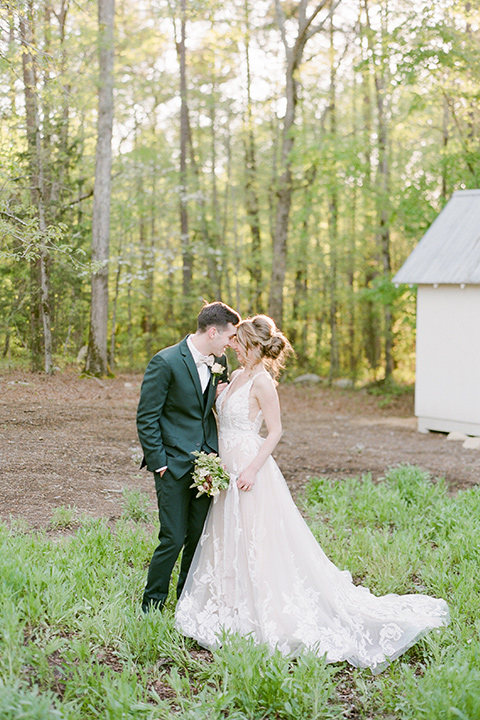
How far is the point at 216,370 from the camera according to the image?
14.2 ft

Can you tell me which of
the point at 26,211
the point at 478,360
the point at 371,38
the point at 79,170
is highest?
the point at 371,38

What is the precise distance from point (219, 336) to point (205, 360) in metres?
0.19

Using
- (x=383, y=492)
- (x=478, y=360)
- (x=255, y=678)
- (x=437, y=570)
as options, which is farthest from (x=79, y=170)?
(x=255, y=678)

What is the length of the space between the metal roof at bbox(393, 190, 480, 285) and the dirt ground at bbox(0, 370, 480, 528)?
9.50 ft

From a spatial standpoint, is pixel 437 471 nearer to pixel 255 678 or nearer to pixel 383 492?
pixel 383 492

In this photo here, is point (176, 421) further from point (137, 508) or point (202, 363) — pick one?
point (137, 508)

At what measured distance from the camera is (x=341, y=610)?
175 inches

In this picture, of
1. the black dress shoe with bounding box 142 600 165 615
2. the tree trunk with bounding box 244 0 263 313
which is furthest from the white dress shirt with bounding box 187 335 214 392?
the tree trunk with bounding box 244 0 263 313

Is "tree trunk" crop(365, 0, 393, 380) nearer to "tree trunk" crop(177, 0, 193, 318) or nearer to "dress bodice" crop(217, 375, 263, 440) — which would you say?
"tree trunk" crop(177, 0, 193, 318)

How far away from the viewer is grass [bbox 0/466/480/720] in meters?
3.42

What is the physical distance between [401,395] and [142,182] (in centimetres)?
924

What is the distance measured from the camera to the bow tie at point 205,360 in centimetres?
435

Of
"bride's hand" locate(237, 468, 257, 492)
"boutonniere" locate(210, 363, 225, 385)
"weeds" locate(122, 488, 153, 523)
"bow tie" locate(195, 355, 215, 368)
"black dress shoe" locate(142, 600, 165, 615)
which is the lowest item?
"weeds" locate(122, 488, 153, 523)

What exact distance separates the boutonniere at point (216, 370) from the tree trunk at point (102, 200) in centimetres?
863
